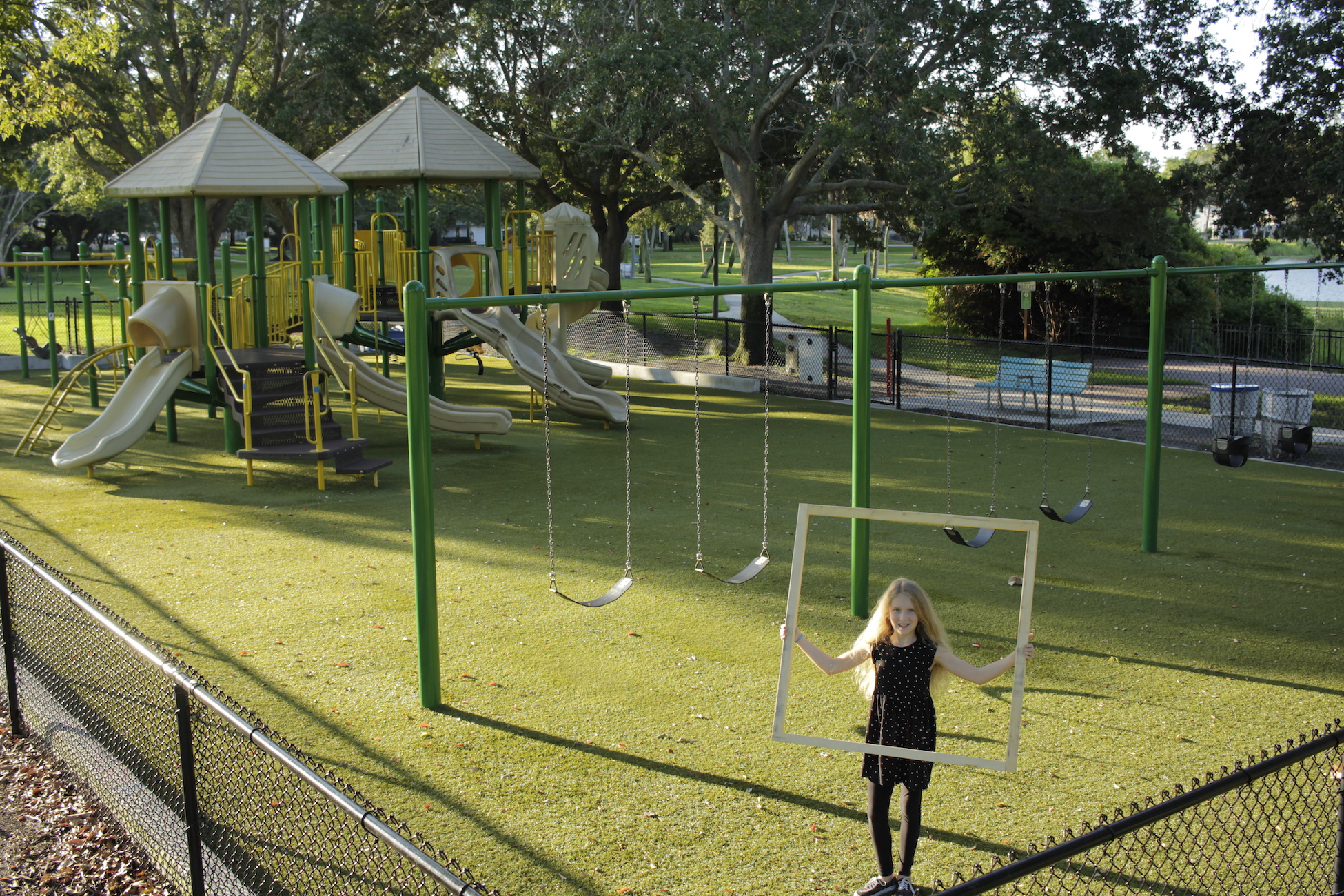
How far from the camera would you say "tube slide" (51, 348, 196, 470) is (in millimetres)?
13086

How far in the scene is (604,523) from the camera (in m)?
11.2

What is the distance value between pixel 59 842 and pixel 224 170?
1060 cm

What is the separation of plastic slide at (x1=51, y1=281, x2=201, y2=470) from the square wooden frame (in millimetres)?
11081

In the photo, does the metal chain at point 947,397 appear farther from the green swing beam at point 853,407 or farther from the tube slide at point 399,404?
the tube slide at point 399,404

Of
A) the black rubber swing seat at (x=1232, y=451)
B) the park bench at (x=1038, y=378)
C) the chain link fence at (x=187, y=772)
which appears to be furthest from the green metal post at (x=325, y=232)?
the black rubber swing seat at (x=1232, y=451)

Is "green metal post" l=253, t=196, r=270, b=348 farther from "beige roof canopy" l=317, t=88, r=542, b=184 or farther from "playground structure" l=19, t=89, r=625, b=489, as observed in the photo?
"beige roof canopy" l=317, t=88, r=542, b=184

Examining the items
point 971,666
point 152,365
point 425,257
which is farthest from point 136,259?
point 971,666

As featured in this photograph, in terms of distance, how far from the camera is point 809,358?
22125 millimetres

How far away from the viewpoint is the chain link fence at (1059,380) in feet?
49.9

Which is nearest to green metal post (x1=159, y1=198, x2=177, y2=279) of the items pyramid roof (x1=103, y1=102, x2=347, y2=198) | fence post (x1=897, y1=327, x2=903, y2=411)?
pyramid roof (x1=103, y1=102, x2=347, y2=198)

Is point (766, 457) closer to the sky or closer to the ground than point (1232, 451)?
closer to the sky

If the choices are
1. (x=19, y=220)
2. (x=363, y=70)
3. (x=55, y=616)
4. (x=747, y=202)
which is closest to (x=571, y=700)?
(x=55, y=616)

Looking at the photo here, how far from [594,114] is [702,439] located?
970 cm

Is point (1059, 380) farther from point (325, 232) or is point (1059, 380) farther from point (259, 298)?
point (259, 298)
